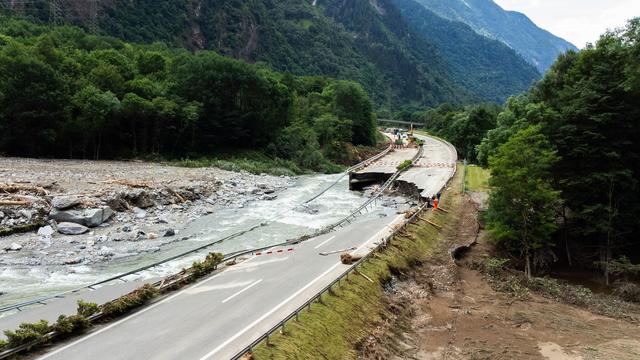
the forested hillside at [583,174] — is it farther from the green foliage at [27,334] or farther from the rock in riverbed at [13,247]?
the rock in riverbed at [13,247]

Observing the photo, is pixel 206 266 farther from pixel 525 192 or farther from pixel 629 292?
pixel 629 292

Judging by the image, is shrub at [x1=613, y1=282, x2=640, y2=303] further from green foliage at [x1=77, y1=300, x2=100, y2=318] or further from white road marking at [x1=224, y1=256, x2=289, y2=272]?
green foliage at [x1=77, y1=300, x2=100, y2=318]

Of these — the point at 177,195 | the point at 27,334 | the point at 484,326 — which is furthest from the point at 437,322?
the point at 177,195

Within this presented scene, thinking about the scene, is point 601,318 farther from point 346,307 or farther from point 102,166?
point 102,166

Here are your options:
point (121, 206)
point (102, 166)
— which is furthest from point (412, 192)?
point (102, 166)

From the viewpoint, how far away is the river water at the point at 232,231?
20.7m

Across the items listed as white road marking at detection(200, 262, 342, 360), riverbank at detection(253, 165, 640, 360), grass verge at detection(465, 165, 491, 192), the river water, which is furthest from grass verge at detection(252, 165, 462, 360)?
grass verge at detection(465, 165, 491, 192)

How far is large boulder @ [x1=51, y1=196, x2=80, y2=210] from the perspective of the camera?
28.9 m

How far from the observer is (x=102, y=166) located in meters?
A: 46.8

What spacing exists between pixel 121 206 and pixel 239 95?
37865 millimetres

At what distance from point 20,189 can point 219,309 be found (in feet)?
69.6

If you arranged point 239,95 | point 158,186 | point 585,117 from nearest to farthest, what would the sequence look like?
point 585,117 < point 158,186 < point 239,95

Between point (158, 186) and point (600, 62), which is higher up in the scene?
point (600, 62)

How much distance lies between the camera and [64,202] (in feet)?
95.8
